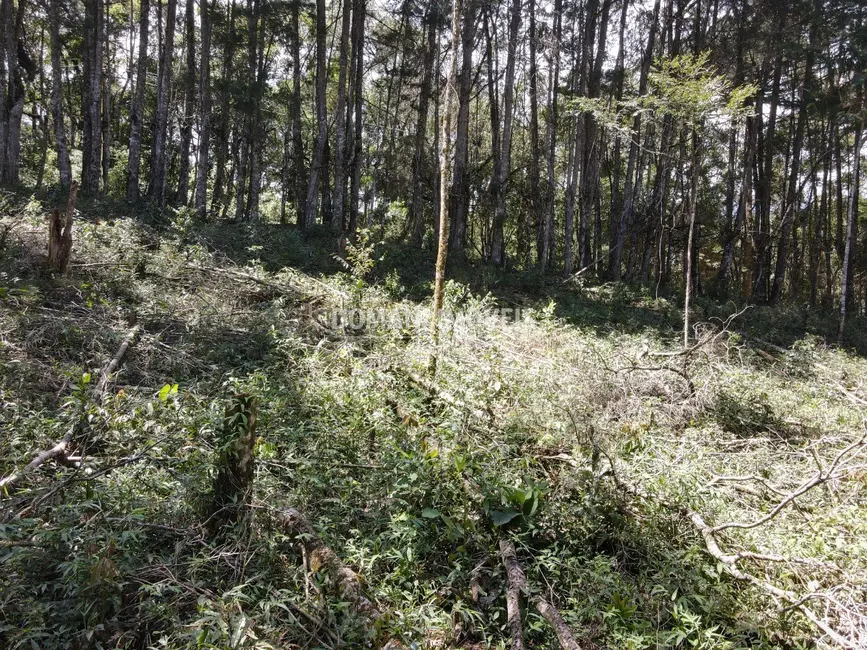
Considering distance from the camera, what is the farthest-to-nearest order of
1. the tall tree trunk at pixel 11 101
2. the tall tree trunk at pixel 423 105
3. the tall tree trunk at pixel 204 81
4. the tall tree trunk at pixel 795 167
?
1. the tall tree trunk at pixel 423 105
2. the tall tree trunk at pixel 795 167
3. the tall tree trunk at pixel 204 81
4. the tall tree trunk at pixel 11 101

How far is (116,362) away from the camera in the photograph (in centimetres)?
486

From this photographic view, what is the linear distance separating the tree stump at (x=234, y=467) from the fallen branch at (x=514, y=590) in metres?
1.68

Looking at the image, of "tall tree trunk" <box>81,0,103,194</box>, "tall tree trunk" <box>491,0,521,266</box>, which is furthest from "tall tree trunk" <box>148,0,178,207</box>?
"tall tree trunk" <box>491,0,521,266</box>

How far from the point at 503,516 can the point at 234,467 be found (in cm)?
186

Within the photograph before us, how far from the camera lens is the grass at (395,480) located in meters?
2.52

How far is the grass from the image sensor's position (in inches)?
99.3

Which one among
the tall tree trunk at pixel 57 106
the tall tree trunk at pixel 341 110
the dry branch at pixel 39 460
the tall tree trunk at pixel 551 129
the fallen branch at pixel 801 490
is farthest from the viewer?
the tall tree trunk at pixel 551 129

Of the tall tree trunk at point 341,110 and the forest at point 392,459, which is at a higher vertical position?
the tall tree trunk at point 341,110

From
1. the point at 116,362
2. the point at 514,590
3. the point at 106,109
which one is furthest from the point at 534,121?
the point at 106,109

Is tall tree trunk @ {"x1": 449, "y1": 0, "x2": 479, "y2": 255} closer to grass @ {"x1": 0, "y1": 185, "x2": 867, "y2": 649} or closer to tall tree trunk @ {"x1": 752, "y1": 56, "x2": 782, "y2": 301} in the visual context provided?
grass @ {"x1": 0, "y1": 185, "x2": 867, "y2": 649}

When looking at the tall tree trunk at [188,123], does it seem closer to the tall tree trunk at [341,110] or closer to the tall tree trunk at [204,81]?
the tall tree trunk at [204,81]

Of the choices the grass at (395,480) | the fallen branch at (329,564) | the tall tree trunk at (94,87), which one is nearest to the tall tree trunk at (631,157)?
the grass at (395,480)

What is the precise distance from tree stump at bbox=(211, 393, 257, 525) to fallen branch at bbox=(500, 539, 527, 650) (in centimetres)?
168

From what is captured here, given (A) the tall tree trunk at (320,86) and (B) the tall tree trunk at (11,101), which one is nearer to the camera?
(B) the tall tree trunk at (11,101)
